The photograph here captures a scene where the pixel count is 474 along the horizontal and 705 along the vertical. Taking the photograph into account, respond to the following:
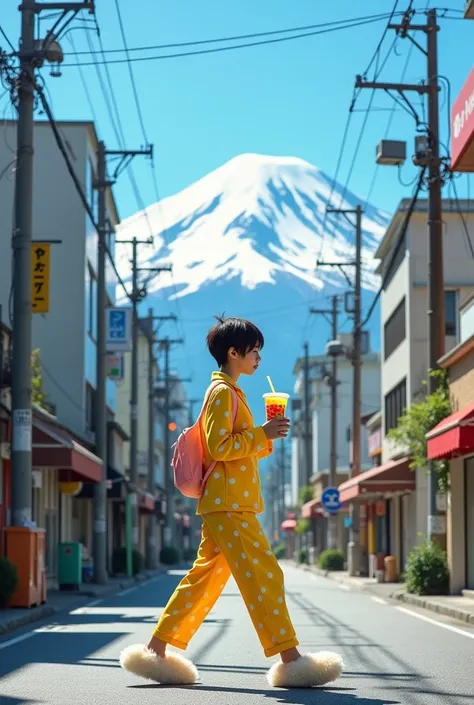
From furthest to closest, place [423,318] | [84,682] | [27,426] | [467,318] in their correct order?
[423,318] < [467,318] < [27,426] < [84,682]

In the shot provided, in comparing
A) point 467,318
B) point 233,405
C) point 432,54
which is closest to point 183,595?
point 233,405

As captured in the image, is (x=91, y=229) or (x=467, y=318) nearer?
(x=467, y=318)

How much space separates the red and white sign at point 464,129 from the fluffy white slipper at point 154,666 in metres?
11.1

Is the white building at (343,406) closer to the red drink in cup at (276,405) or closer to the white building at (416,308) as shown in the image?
the white building at (416,308)

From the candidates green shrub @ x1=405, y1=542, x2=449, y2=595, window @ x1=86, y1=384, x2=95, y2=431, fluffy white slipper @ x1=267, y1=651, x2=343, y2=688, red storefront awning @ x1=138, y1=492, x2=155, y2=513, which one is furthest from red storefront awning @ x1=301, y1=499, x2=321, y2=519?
fluffy white slipper @ x1=267, y1=651, x2=343, y2=688

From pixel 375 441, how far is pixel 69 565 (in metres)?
25.8

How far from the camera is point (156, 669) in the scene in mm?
8172

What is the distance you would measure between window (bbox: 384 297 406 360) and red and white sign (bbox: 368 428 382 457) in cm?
406

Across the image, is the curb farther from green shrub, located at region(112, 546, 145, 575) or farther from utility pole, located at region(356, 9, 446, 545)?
green shrub, located at region(112, 546, 145, 575)

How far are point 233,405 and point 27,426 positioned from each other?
481 inches

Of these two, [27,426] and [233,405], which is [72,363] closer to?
[27,426]

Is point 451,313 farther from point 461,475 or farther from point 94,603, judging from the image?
point 94,603

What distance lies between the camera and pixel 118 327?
41656 mm

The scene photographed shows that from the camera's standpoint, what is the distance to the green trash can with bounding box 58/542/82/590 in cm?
2766
